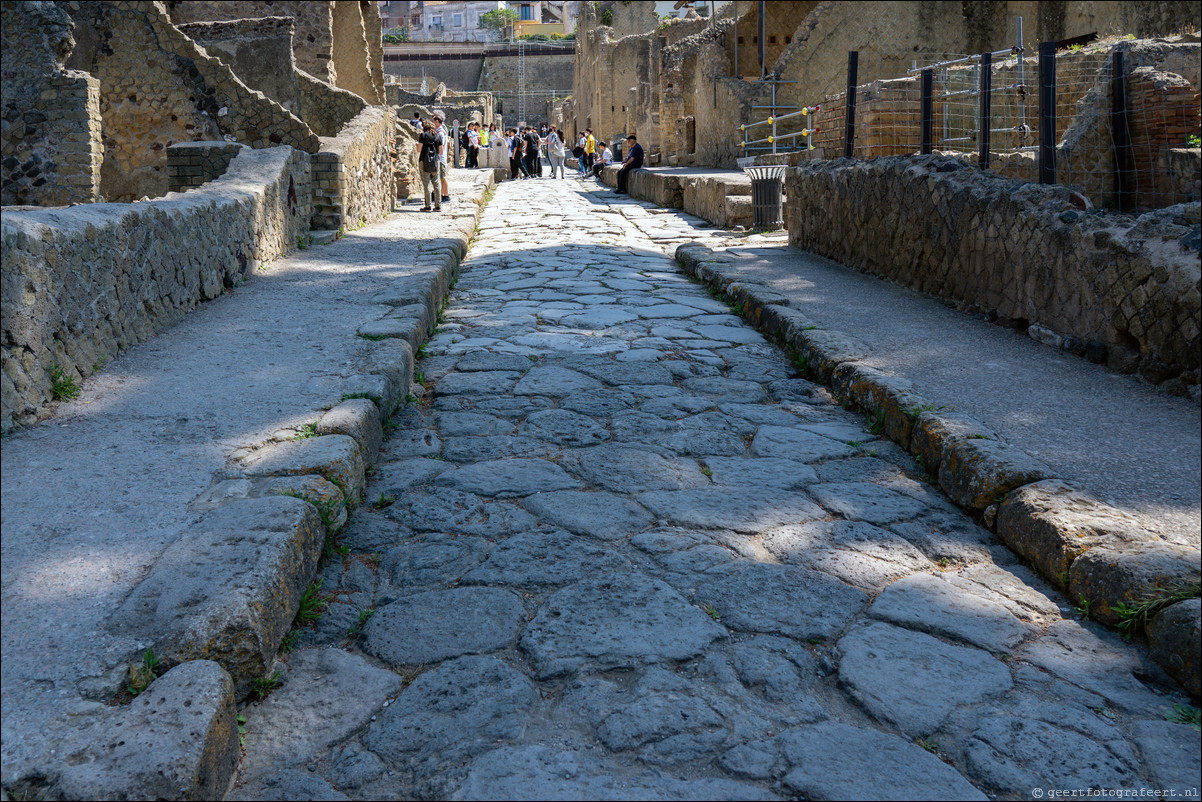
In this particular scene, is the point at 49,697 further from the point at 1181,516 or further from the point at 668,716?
the point at 1181,516

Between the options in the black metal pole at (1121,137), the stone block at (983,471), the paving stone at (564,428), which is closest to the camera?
the stone block at (983,471)

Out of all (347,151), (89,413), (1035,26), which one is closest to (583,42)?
(1035,26)

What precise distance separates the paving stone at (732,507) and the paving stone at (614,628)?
0.49 meters

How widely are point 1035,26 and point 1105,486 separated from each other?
1594cm

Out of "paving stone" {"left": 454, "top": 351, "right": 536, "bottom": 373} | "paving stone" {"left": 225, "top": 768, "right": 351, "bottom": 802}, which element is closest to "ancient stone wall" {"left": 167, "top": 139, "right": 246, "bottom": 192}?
"paving stone" {"left": 454, "top": 351, "right": 536, "bottom": 373}

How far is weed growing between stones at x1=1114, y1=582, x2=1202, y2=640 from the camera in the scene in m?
2.14

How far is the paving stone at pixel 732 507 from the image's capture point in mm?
2941

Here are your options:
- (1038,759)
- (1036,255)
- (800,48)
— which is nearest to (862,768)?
(1038,759)

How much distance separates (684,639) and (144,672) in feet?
3.99

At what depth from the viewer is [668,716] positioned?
1928 millimetres

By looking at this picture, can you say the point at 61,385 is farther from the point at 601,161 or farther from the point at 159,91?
the point at 601,161

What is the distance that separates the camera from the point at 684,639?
2.24 meters

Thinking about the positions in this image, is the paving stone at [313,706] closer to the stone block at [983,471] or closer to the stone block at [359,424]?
the stone block at [359,424]

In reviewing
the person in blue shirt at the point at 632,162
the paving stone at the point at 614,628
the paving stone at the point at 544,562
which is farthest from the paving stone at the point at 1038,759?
the person in blue shirt at the point at 632,162
